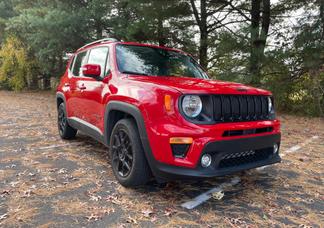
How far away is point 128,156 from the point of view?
3674mm

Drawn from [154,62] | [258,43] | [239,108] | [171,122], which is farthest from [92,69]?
[258,43]

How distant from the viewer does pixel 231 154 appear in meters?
3.20

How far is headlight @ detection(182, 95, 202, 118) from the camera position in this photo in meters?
3.13

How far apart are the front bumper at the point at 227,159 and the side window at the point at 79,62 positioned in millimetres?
2945

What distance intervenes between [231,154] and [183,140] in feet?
1.76

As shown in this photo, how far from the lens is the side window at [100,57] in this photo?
176 inches

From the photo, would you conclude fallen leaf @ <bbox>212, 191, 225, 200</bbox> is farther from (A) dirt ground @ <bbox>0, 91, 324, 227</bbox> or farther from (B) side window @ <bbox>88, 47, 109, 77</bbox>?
(B) side window @ <bbox>88, 47, 109, 77</bbox>

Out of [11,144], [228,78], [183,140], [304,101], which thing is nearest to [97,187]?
[183,140]

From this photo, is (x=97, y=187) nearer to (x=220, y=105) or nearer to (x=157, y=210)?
(x=157, y=210)

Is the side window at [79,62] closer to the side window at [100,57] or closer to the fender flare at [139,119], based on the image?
the side window at [100,57]

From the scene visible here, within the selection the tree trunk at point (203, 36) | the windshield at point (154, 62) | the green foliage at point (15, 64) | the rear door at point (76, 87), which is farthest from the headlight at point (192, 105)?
the green foliage at point (15, 64)

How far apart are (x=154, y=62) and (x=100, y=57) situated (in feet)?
2.74

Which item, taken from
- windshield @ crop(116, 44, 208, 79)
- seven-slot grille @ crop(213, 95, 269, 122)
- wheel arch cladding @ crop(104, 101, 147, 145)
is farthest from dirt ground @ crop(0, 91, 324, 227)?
Result: windshield @ crop(116, 44, 208, 79)

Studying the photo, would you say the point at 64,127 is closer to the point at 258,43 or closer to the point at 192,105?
the point at 192,105
